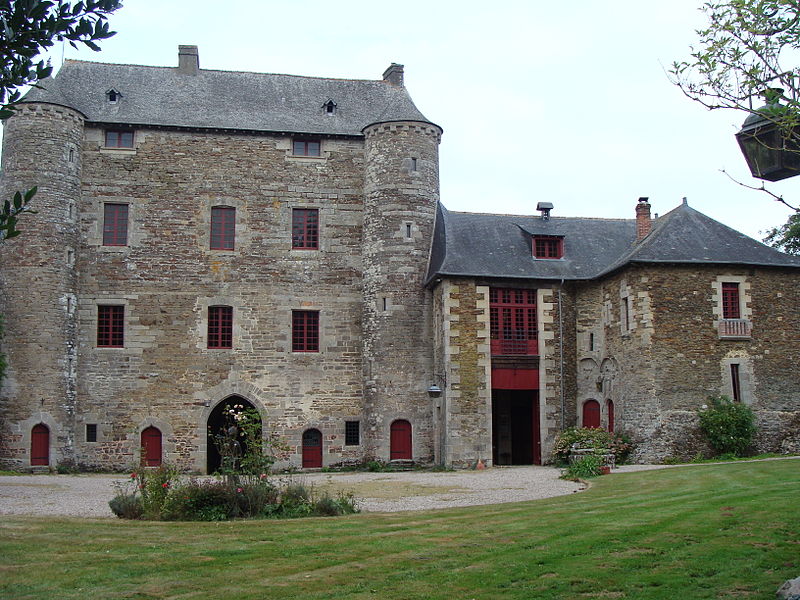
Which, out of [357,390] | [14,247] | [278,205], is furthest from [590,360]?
[14,247]

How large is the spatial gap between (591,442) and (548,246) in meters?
6.55

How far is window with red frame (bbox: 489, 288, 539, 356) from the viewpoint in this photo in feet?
80.6

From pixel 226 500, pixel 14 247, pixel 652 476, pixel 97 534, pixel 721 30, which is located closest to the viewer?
pixel 721 30

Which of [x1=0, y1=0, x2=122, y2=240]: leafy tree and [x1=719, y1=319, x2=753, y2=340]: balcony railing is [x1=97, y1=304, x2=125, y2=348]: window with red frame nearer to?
[x1=719, y1=319, x2=753, y2=340]: balcony railing

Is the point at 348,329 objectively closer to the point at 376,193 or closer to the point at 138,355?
the point at 376,193

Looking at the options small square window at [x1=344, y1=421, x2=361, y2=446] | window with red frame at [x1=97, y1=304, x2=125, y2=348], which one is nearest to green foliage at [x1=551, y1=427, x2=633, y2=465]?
small square window at [x1=344, y1=421, x2=361, y2=446]

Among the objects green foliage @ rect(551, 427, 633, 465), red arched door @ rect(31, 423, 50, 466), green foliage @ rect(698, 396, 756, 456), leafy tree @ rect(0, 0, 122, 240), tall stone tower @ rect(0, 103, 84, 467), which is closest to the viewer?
leafy tree @ rect(0, 0, 122, 240)

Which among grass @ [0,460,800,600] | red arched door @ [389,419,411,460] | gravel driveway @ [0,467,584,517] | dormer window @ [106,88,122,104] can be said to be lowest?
gravel driveway @ [0,467,584,517]

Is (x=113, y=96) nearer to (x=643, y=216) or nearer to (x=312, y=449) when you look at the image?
(x=312, y=449)

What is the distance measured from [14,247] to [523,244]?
14542mm

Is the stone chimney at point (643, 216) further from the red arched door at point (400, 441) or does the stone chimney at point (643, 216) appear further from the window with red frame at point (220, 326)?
the window with red frame at point (220, 326)

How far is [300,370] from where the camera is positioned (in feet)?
84.7

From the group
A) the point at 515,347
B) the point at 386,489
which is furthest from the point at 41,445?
the point at 515,347

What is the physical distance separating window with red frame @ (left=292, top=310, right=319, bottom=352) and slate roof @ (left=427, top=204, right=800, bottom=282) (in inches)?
151
